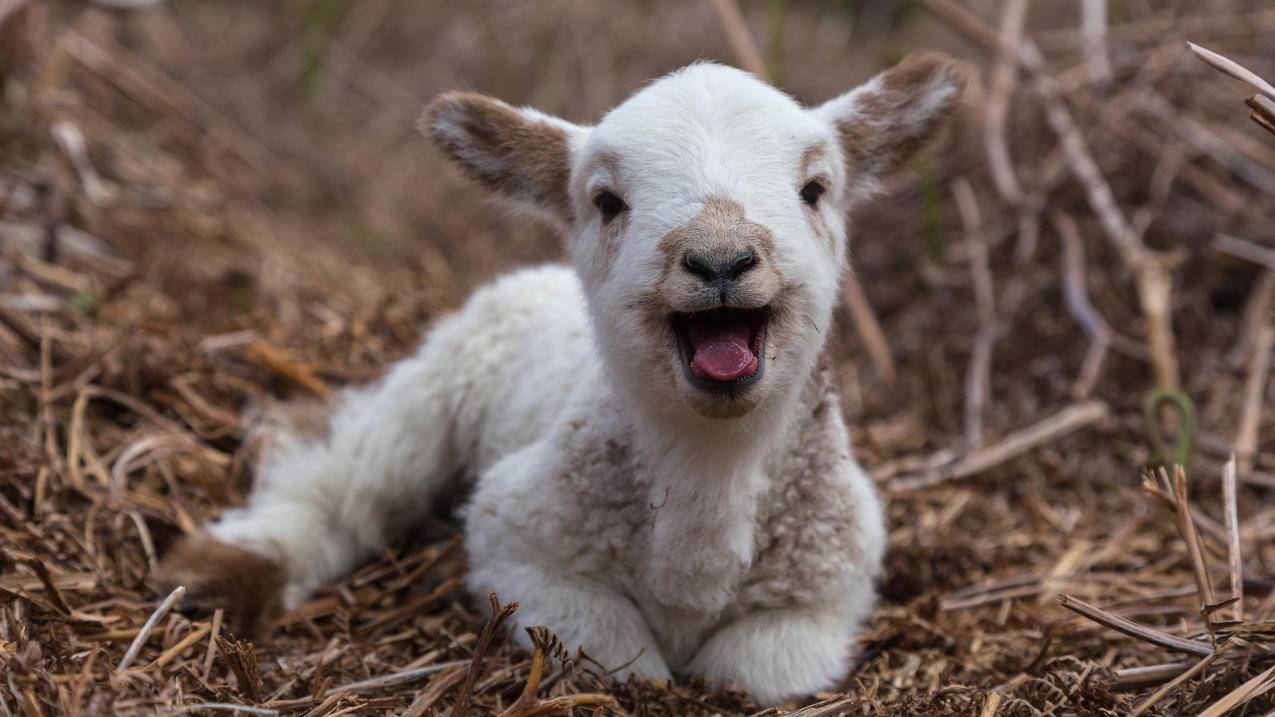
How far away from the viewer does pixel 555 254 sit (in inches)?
324

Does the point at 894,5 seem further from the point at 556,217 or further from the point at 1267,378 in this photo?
the point at 556,217

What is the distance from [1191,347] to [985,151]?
1961 mm

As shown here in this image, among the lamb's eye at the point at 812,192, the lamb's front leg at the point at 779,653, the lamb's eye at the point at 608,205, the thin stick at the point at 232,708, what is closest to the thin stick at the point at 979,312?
the lamb's front leg at the point at 779,653

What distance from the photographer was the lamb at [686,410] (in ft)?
10.4

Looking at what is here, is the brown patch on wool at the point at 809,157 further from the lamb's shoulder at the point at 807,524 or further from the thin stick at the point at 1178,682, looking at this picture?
the thin stick at the point at 1178,682

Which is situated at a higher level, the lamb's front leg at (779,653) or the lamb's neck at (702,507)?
the lamb's neck at (702,507)

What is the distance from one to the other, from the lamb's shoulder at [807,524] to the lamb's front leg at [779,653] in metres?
0.06

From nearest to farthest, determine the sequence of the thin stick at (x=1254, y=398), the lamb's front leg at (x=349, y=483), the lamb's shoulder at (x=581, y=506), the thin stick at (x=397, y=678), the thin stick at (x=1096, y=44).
→ the thin stick at (x=397, y=678) < the lamb's shoulder at (x=581, y=506) < the lamb's front leg at (x=349, y=483) < the thin stick at (x=1254, y=398) < the thin stick at (x=1096, y=44)

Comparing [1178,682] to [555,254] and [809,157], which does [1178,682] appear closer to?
[809,157]

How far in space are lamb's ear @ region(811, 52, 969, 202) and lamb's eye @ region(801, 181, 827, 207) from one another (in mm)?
357

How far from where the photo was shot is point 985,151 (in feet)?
25.3

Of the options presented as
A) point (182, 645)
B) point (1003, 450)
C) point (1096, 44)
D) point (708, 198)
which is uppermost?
point (1096, 44)

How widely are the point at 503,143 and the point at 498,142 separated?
2 cm

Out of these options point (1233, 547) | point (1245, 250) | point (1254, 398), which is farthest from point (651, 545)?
point (1245, 250)
